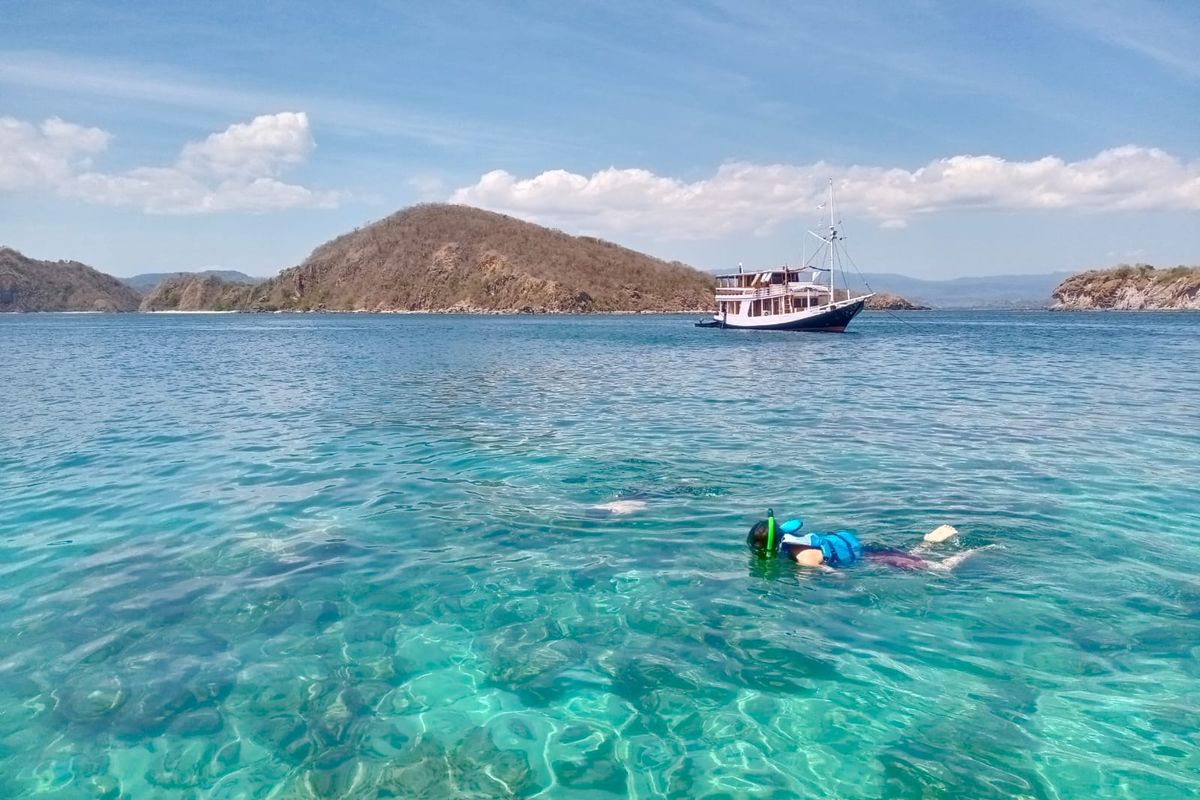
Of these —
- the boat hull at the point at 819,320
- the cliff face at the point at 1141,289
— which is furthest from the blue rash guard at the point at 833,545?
the cliff face at the point at 1141,289

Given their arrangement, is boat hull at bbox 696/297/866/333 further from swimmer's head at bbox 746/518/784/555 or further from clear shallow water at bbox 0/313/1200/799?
swimmer's head at bbox 746/518/784/555

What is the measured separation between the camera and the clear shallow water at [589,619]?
6.46m

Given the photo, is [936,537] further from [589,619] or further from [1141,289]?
[1141,289]

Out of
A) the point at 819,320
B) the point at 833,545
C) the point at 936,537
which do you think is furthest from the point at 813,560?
the point at 819,320

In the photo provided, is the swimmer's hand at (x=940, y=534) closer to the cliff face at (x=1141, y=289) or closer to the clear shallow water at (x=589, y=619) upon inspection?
the clear shallow water at (x=589, y=619)

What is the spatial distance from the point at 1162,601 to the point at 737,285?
95.2 meters

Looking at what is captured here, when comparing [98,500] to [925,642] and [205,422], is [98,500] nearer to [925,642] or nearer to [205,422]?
[205,422]

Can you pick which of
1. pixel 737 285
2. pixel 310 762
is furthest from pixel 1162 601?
pixel 737 285

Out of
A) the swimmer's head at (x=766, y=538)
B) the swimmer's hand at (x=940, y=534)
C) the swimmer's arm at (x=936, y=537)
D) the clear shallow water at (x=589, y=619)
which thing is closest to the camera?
the clear shallow water at (x=589, y=619)

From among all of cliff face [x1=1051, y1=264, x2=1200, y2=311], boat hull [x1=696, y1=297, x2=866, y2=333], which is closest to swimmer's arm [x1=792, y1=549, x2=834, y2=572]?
boat hull [x1=696, y1=297, x2=866, y2=333]

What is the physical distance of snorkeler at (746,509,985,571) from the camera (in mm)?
10617

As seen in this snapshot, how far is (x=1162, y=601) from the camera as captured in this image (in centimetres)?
946

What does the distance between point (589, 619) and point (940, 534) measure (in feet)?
19.8

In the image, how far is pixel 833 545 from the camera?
35.1 feet
